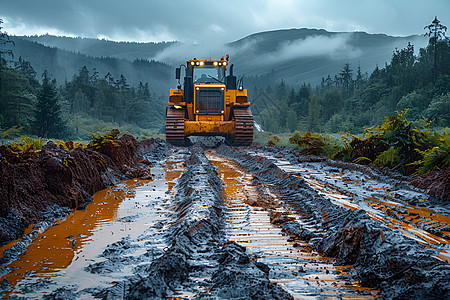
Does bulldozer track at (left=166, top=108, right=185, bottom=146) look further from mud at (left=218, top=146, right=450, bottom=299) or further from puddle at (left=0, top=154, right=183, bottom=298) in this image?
mud at (left=218, top=146, right=450, bottom=299)

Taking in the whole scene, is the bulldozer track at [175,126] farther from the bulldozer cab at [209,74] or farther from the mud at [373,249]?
the mud at [373,249]

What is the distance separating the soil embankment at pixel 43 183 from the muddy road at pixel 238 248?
0.67 ft

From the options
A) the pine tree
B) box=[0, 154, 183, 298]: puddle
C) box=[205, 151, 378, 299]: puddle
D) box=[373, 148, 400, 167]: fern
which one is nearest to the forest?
the pine tree

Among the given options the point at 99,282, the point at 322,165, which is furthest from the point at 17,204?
the point at 322,165

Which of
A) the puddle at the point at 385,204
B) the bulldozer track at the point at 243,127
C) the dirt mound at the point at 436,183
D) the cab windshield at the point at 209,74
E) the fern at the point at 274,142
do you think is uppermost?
the cab windshield at the point at 209,74

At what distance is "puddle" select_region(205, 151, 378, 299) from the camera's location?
304 centimetres

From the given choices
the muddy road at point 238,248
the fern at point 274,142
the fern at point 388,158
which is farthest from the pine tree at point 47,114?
the fern at point 388,158

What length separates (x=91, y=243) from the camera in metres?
4.27

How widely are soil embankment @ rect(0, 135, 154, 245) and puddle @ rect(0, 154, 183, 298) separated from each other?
0.27 meters

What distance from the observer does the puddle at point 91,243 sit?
3.19 metres

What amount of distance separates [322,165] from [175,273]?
29.0 ft

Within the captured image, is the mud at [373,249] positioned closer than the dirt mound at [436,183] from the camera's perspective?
Yes

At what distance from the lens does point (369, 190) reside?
739 centimetres

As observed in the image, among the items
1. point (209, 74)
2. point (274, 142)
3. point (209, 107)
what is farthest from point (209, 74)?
point (274, 142)
